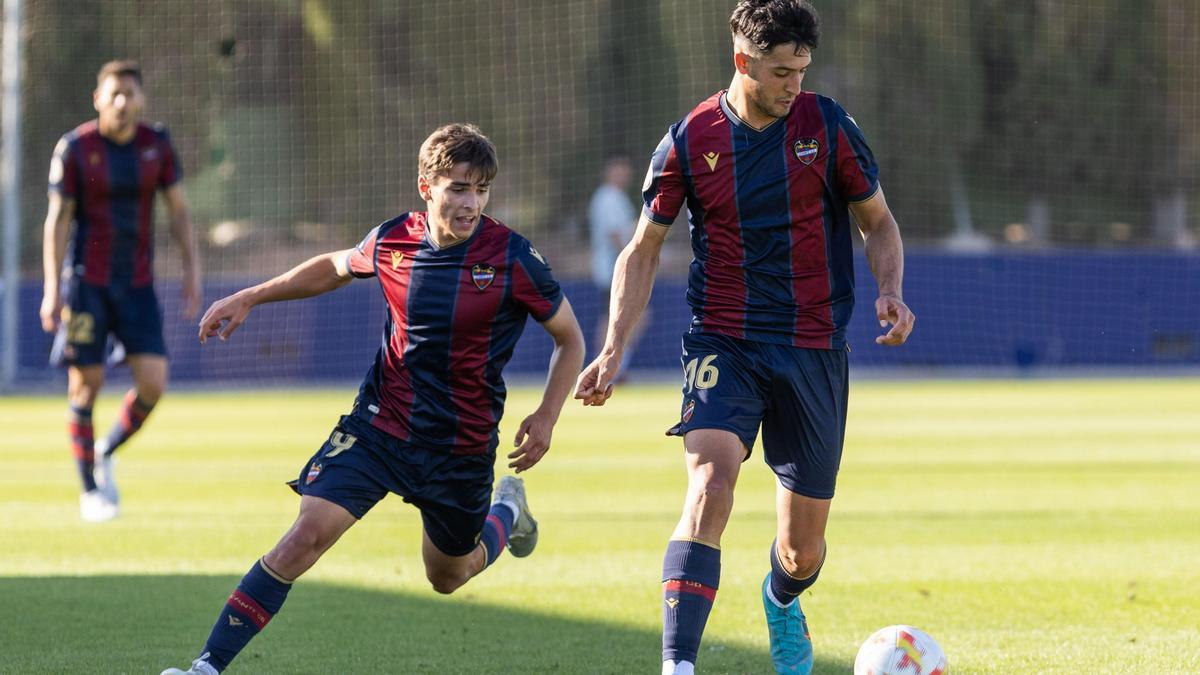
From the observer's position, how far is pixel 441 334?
531 centimetres

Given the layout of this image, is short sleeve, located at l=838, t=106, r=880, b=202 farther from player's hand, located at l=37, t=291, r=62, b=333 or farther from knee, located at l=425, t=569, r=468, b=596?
player's hand, located at l=37, t=291, r=62, b=333

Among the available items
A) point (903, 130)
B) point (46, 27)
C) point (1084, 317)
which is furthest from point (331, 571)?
point (903, 130)

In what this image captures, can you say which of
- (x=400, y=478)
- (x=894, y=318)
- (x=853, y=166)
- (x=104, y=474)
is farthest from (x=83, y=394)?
(x=894, y=318)

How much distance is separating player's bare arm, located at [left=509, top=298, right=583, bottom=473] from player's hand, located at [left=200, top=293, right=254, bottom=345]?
966mm

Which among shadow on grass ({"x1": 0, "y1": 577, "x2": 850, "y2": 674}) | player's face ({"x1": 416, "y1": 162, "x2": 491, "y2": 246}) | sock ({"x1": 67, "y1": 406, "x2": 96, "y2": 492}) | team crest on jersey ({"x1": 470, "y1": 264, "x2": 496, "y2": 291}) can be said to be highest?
player's face ({"x1": 416, "y1": 162, "x2": 491, "y2": 246})

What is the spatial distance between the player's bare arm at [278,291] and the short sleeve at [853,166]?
64.8 inches

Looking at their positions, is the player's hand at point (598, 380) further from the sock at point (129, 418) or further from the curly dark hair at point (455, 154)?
the sock at point (129, 418)

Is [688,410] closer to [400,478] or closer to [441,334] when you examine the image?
[441,334]

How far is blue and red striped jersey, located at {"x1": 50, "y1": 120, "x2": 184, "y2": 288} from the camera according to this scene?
9039 mm

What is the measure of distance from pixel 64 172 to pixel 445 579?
433 centimetres

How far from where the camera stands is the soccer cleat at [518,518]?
652 cm

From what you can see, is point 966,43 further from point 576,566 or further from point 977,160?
point 576,566

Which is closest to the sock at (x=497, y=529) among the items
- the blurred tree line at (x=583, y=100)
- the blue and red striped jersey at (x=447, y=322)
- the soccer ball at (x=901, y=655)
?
the blue and red striped jersey at (x=447, y=322)

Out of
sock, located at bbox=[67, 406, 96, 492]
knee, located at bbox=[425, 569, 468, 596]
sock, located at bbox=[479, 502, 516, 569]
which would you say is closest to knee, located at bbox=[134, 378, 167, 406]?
sock, located at bbox=[67, 406, 96, 492]
